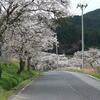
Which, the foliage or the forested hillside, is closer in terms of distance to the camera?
the foliage

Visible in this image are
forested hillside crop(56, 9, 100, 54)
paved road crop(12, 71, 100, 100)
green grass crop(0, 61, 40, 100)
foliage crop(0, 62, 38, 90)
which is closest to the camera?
paved road crop(12, 71, 100, 100)

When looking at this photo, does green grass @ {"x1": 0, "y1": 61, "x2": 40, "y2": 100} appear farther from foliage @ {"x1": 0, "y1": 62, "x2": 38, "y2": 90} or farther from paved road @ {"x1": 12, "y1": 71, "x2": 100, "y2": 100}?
paved road @ {"x1": 12, "y1": 71, "x2": 100, "y2": 100}

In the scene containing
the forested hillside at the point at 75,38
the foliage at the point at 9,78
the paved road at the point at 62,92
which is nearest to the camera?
the paved road at the point at 62,92

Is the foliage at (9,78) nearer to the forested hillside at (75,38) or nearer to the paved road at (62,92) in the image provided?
the paved road at (62,92)

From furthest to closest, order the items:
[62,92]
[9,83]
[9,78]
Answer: [9,78]
[9,83]
[62,92]

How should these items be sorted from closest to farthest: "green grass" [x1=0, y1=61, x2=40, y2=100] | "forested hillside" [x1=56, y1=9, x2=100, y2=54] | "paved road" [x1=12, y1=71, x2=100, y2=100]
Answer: "paved road" [x1=12, y1=71, x2=100, y2=100] → "green grass" [x1=0, y1=61, x2=40, y2=100] → "forested hillside" [x1=56, y1=9, x2=100, y2=54]

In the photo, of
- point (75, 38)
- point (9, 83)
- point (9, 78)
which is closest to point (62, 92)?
point (9, 83)

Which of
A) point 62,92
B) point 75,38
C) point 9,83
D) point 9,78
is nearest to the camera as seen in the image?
point 62,92

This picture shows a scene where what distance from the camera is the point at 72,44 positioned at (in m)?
173

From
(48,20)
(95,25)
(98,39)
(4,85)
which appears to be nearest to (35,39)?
(4,85)

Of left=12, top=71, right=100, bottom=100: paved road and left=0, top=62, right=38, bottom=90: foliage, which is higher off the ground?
left=0, top=62, right=38, bottom=90: foliage

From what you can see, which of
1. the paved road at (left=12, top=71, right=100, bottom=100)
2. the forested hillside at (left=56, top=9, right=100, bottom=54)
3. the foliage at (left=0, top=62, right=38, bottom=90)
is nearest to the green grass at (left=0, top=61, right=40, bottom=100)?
the foliage at (left=0, top=62, right=38, bottom=90)

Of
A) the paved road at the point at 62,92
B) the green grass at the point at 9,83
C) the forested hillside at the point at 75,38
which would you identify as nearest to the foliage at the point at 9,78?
the green grass at the point at 9,83

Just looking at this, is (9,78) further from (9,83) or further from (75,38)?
(75,38)
